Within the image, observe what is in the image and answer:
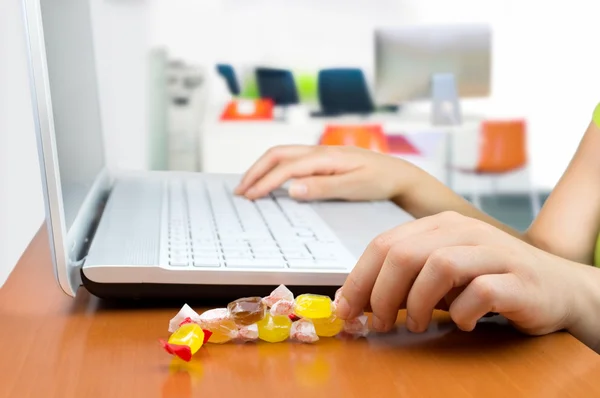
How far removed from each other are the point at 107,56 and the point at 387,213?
3.57m

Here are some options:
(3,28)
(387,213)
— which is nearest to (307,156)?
(387,213)

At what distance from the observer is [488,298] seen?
0.47m

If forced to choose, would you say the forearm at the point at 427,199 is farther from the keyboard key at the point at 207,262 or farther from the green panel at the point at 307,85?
the green panel at the point at 307,85

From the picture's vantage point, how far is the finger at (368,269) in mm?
501

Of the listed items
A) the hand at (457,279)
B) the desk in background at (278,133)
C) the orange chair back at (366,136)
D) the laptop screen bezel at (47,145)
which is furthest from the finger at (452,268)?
the orange chair back at (366,136)

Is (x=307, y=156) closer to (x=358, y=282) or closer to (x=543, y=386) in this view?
(x=358, y=282)

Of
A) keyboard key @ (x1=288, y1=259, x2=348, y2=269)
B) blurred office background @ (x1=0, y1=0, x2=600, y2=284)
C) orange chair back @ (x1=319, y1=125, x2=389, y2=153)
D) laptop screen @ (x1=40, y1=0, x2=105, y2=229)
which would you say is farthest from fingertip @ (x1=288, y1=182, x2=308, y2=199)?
orange chair back @ (x1=319, y1=125, x2=389, y2=153)

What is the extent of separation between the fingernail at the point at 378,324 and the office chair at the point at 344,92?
12.9ft

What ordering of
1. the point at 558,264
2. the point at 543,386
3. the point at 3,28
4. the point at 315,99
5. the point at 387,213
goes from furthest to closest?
the point at 315,99 → the point at 3,28 → the point at 387,213 → the point at 558,264 → the point at 543,386

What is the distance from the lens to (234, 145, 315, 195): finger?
3.10 feet

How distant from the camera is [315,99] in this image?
4492 mm

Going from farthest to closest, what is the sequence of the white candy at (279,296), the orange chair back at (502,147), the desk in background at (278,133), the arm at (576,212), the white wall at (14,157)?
the orange chair back at (502,147)
the desk in background at (278,133)
the white wall at (14,157)
the arm at (576,212)
the white candy at (279,296)

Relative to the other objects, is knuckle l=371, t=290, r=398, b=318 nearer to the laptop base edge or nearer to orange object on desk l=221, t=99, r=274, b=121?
the laptop base edge

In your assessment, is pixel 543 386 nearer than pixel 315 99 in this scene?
Yes
